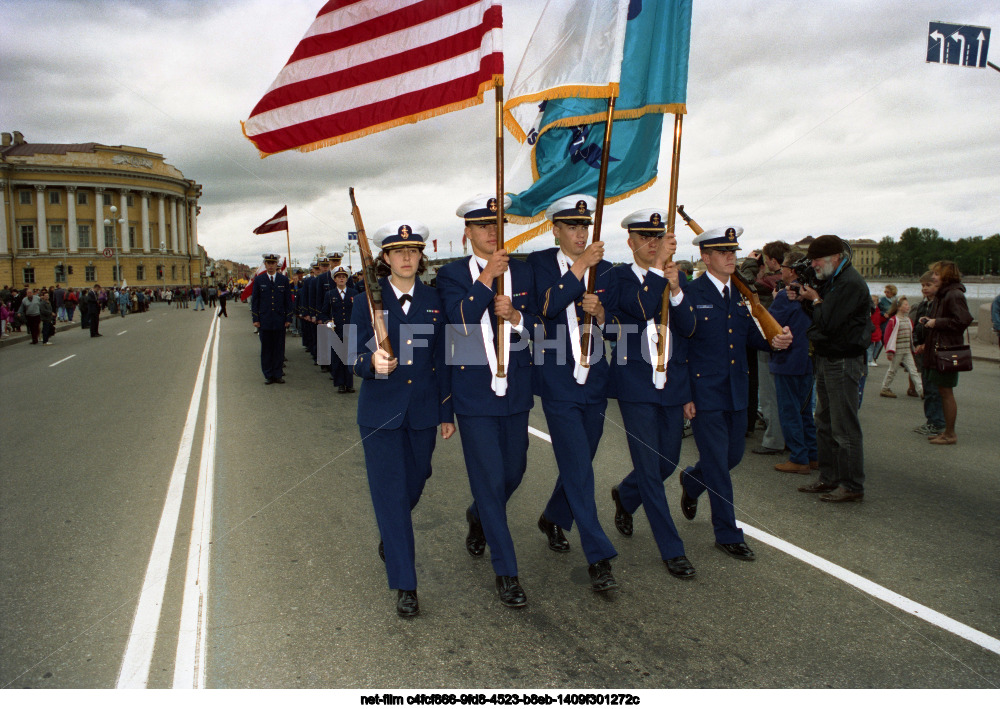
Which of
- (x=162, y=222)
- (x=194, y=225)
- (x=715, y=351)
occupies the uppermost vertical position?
(x=194, y=225)

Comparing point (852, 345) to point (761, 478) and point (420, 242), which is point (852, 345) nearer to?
point (761, 478)

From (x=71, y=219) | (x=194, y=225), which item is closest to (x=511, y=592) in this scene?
(x=71, y=219)

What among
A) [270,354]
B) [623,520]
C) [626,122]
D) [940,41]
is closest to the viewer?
[623,520]

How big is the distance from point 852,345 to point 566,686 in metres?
3.77

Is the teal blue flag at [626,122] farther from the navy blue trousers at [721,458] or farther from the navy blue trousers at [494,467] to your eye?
the navy blue trousers at [721,458]

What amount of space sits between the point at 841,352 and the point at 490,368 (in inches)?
123

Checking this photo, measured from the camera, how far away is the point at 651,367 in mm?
4367

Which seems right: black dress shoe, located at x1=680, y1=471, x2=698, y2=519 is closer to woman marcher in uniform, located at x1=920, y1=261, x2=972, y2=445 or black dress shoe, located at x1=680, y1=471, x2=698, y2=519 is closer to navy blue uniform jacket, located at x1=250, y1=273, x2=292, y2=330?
woman marcher in uniform, located at x1=920, y1=261, x2=972, y2=445

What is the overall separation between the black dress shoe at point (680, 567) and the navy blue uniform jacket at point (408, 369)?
5.14ft

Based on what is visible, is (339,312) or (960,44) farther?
(960,44)

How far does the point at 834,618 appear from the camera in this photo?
348cm

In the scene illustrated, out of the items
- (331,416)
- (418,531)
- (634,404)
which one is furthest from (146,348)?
(634,404)

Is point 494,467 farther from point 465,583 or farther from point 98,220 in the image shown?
point 98,220

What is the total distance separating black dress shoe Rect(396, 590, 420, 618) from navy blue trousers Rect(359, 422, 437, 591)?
35mm
